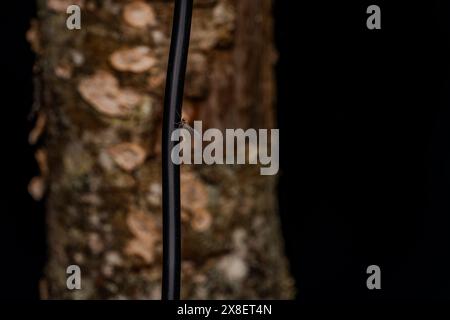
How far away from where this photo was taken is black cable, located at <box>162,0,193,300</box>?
0.26 meters

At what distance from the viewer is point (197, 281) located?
31.4 inches

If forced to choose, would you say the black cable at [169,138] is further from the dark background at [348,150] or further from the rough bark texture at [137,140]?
the dark background at [348,150]

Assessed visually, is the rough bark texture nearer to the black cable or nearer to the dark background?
the dark background

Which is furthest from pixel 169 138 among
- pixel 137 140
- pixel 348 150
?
pixel 348 150

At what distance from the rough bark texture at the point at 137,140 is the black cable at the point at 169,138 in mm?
483

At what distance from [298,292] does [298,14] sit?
0.50m

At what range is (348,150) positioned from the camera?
3.74 ft

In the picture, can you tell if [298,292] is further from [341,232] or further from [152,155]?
[152,155]

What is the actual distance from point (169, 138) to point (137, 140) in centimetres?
50

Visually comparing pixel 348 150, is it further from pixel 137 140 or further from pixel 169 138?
pixel 169 138

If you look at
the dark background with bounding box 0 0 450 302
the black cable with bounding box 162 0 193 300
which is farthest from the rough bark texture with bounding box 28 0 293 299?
the black cable with bounding box 162 0 193 300

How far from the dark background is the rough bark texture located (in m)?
0.30

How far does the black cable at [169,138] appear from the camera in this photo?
26 cm
